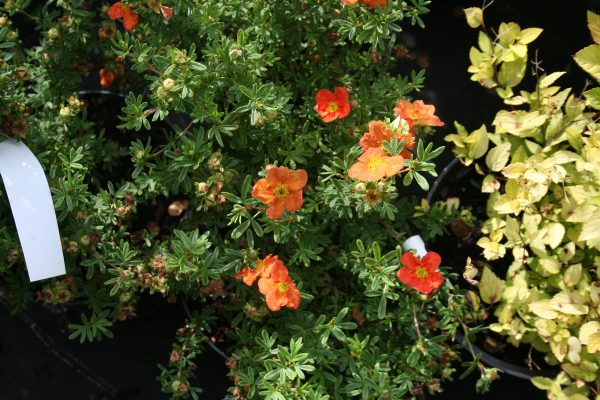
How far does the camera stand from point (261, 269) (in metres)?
1.60

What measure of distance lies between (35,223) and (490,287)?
4.26ft

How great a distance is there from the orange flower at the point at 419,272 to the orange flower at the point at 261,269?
1.04 ft

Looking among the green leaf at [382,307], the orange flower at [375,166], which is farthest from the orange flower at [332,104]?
the green leaf at [382,307]

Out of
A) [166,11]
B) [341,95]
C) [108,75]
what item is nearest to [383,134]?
[341,95]

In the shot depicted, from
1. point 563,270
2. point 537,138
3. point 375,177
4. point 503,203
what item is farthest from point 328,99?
point 563,270

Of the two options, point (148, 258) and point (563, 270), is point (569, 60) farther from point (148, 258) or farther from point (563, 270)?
point (148, 258)

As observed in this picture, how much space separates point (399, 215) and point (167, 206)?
0.82m

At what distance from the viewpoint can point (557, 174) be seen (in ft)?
6.03

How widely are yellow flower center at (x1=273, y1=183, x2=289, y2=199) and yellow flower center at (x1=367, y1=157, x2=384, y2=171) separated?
0.20 m

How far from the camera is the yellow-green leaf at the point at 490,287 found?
1.97 meters

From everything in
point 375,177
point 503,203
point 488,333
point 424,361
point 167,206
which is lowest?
point 488,333

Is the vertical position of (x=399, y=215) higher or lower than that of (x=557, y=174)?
lower

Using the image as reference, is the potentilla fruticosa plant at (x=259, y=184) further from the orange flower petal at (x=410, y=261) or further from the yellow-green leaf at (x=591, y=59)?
the yellow-green leaf at (x=591, y=59)

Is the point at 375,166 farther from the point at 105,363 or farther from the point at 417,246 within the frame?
the point at 105,363
